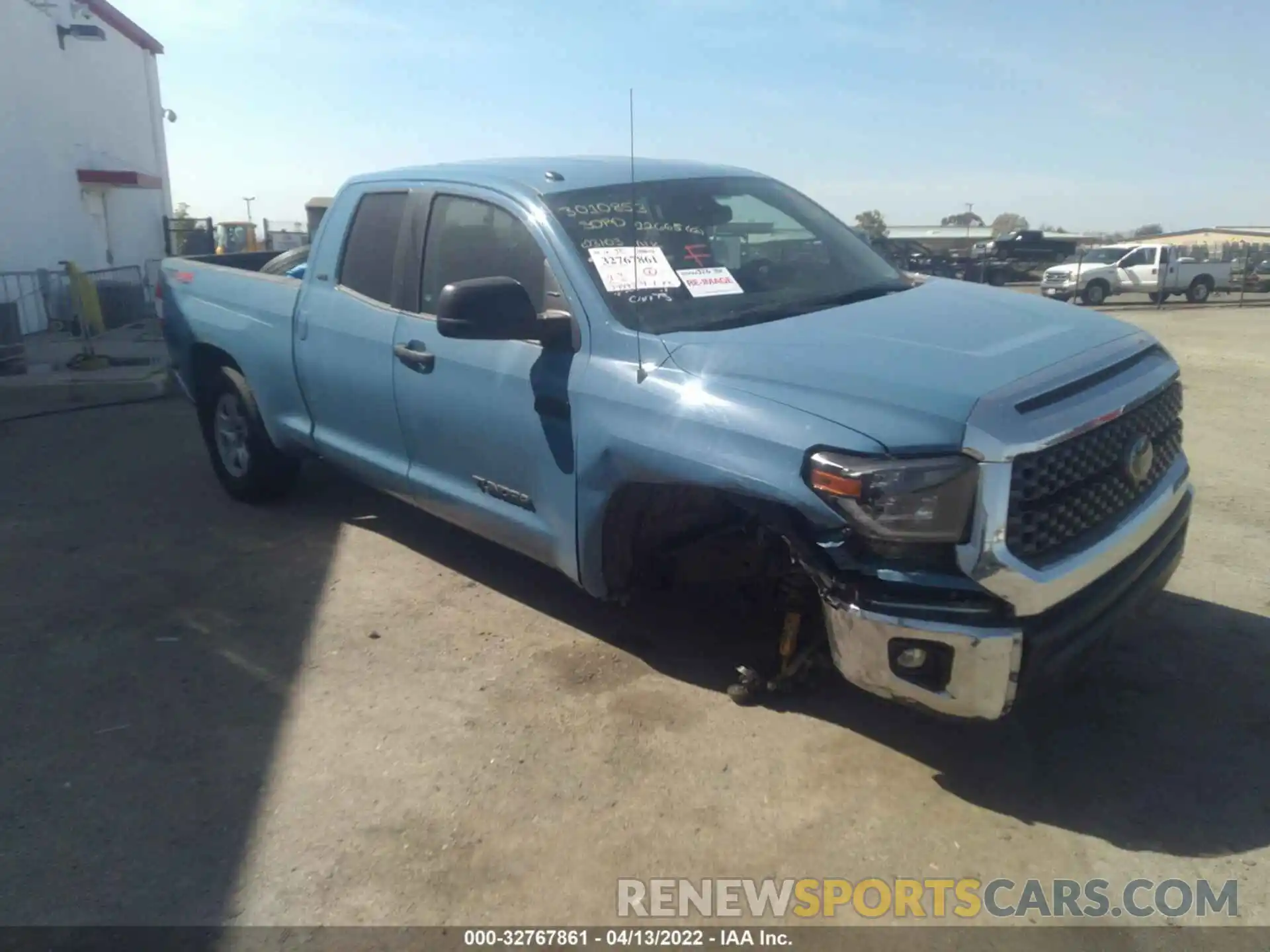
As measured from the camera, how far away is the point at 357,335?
4.77m

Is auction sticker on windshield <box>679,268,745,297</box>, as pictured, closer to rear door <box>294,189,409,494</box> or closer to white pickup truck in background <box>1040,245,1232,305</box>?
rear door <box>294,189,409,494</box>

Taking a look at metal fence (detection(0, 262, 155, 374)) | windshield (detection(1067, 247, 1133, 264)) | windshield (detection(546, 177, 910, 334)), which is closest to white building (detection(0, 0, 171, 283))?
metal fence (detection(0, 262, 155, 374))

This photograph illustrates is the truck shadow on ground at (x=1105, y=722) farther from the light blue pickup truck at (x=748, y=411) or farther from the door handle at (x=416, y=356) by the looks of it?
the door handle at (x=416, y=356)

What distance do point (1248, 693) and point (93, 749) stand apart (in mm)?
4126

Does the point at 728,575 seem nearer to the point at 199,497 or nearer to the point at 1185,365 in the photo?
the point at 199,497

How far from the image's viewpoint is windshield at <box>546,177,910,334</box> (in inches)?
149

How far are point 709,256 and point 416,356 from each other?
132 centimetres

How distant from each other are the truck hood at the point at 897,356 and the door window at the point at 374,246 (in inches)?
70.8

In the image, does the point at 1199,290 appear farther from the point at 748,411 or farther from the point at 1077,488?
the point at 748,411

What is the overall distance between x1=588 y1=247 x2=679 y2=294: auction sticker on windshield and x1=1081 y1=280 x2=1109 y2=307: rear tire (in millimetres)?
26664

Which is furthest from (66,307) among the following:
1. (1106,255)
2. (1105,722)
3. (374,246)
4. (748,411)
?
(1106,255)

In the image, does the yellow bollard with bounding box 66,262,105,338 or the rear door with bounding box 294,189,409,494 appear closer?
the rear door with bounding box 294,189,409,494

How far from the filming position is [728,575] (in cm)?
382

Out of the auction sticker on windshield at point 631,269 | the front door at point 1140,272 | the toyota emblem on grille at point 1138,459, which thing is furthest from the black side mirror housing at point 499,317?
the front door at point 1140,272
